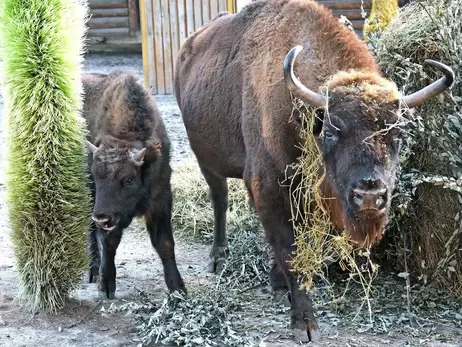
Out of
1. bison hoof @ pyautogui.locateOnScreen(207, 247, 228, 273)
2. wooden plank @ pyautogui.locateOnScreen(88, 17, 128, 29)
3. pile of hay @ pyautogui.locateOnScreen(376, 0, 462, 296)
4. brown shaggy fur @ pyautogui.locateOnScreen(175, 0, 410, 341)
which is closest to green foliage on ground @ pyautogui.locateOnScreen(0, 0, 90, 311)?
brown shaggy fur @ pyautogui.locateOnScreen(175, 0, 410, 341)

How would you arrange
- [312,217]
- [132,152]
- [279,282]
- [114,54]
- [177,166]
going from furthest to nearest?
[114,54], [177,166], [279,282], [132,152], [312,217]

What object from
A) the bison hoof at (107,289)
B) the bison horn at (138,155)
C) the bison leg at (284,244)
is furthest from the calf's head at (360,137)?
the bison hoof at (107,289)

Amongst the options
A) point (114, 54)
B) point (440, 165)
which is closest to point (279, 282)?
point (440, 165)

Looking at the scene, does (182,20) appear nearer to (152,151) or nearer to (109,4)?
(109,4)

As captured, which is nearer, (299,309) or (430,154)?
(299,309)

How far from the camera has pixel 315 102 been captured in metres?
4.98

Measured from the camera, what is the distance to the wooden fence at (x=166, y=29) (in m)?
13.9

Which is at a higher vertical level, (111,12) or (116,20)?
(111,12)

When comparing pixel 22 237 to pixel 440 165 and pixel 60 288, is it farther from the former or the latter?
pixel 440 165

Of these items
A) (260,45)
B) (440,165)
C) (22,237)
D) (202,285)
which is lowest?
(202,285)

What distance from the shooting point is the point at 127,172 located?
595 cm

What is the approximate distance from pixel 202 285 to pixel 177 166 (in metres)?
2.94

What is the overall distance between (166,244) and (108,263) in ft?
1.73

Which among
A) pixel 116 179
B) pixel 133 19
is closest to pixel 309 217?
pixel 116 179
